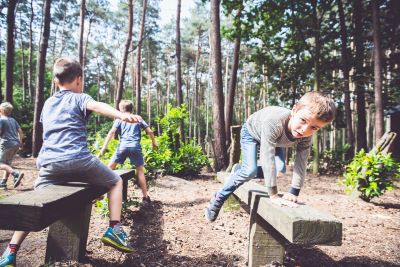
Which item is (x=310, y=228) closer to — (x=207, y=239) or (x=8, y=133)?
(x=207, y=239)

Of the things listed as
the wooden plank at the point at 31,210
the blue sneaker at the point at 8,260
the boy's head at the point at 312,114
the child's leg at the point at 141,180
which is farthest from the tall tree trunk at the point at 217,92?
the wooden plank at the point at 31,210

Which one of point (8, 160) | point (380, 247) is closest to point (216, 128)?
point (8, 160)

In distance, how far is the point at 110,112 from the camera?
2.05 meters

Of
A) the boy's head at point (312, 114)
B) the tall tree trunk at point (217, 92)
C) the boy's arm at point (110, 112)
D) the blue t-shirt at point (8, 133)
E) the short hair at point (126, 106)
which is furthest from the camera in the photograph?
the tall tree trunk at point (217, 92)

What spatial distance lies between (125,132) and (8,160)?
12.3ft

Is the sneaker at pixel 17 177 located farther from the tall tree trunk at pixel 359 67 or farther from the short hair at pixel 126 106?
the tall tree trunk at pixel 359 67

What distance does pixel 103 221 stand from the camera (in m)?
3.92

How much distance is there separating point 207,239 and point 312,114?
2049 millimetres

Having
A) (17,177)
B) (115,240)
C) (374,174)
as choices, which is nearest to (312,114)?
(115,240)

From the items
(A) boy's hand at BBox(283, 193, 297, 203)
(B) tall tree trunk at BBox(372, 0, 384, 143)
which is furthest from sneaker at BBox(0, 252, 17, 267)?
(B) tall tree trunk at BBox(372, 0, 384, 143)

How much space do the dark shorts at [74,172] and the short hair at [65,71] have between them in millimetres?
710

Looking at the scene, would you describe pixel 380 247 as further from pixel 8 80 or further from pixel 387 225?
pixel 8 80

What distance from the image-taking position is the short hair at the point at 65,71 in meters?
2.45

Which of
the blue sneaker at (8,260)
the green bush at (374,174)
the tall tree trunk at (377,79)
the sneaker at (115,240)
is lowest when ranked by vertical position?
the blue sneaker at (8,260)
